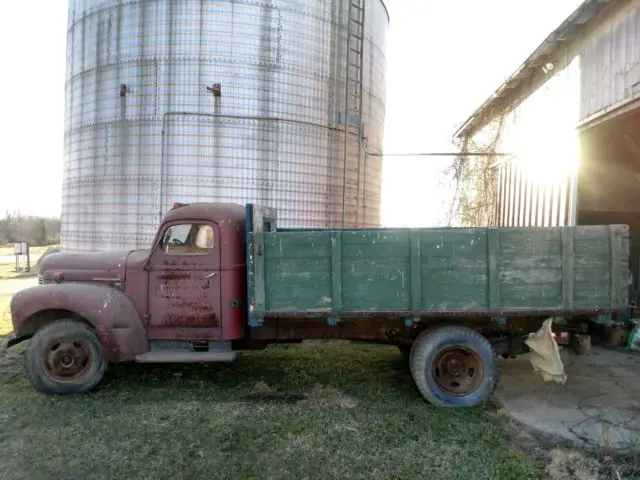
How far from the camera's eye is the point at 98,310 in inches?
193

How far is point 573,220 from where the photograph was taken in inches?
287

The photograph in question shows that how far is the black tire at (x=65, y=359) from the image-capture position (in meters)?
4.88

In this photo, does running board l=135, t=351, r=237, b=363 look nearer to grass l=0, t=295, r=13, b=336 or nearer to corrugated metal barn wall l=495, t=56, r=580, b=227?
grass l=0, t=295, r=13, b=336

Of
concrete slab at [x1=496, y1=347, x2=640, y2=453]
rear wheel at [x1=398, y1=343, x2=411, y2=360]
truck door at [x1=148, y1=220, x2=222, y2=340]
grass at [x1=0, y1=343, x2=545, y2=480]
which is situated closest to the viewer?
grass at [x1=0, y1=343, x2=545, y2=480]

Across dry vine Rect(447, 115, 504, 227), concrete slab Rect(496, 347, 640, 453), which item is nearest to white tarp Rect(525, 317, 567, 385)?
concrete slab Rect(496, 347, 640, 453)

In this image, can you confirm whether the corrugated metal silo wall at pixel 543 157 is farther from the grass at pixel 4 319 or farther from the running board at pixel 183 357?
the grass at pixel 4 319

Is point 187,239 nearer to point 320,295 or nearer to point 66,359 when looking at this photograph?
point 320,295

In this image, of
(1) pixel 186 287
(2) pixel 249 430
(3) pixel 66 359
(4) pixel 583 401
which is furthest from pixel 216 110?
(4) pixel 583 401

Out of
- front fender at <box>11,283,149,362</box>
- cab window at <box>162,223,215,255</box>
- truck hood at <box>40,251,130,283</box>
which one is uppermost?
cab window at <box>162,223,215,255</box>

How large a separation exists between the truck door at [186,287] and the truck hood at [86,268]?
46cm

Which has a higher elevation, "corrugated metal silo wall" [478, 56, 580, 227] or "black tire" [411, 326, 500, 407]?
"corrugated metal silo wall" [478, 56, 580, 227]

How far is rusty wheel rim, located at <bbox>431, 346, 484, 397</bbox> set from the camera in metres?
4.80

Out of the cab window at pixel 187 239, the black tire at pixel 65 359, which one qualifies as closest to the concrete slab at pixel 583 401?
the cab window at pixel 187 239

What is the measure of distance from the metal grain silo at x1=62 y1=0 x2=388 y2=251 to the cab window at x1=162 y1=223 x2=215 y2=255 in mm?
2646
